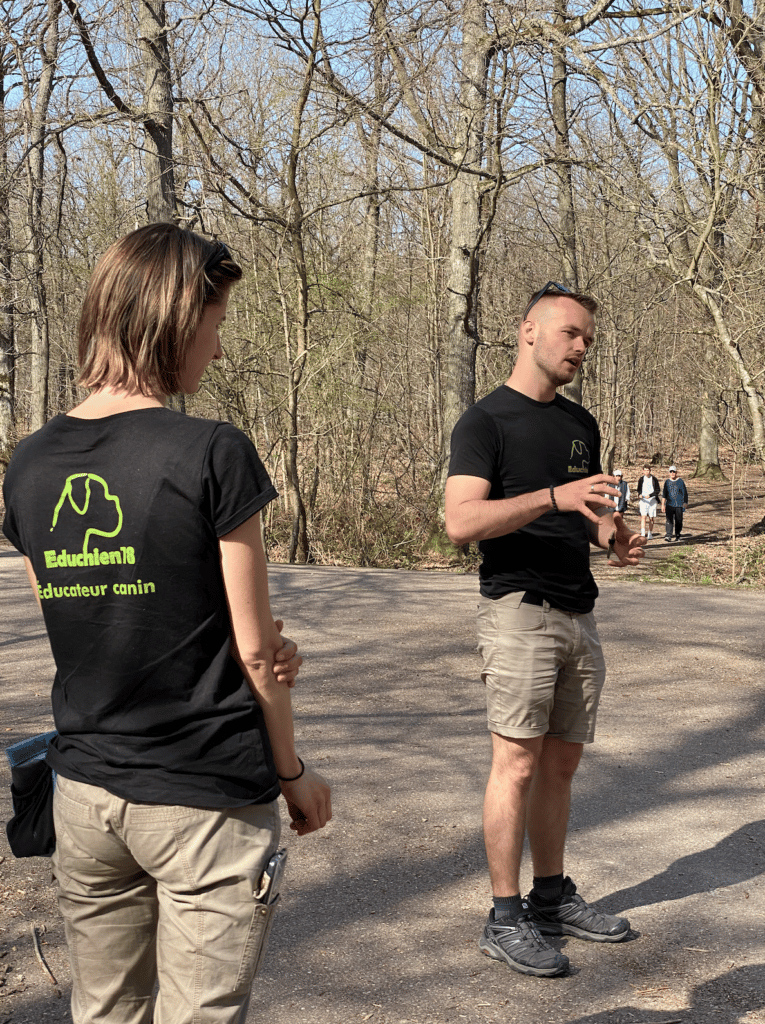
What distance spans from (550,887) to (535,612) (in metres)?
0.99

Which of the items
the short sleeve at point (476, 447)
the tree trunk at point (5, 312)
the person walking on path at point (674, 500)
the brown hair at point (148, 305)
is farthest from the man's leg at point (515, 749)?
the person walking on path at point (674, 500)

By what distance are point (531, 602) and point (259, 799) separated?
1705 mm

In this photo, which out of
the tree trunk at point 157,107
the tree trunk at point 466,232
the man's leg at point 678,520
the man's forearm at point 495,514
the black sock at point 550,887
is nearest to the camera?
the man's forearm at point 495,514

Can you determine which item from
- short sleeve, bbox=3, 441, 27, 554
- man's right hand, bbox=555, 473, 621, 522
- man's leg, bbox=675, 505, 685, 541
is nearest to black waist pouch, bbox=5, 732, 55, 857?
short sleeve, bbox=3, 441, 27, 554

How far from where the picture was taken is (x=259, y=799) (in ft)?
5.62

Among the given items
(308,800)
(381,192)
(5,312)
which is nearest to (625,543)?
(308,800)

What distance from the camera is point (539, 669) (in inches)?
127

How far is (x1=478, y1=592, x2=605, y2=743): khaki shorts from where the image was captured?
3221mm

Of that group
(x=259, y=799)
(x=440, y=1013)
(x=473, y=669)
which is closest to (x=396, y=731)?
(x=473, y=669)

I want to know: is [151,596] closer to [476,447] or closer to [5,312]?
[476,447]

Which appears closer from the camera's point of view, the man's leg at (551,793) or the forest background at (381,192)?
the man's leg at (551,793)

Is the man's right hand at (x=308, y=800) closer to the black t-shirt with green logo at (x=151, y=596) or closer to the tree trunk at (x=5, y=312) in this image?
the black t-shirt with green logo at (x=151, y=596)

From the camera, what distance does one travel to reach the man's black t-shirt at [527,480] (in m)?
3.25

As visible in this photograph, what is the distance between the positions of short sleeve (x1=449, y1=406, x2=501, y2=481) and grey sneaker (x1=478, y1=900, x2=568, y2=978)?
1452 mm
